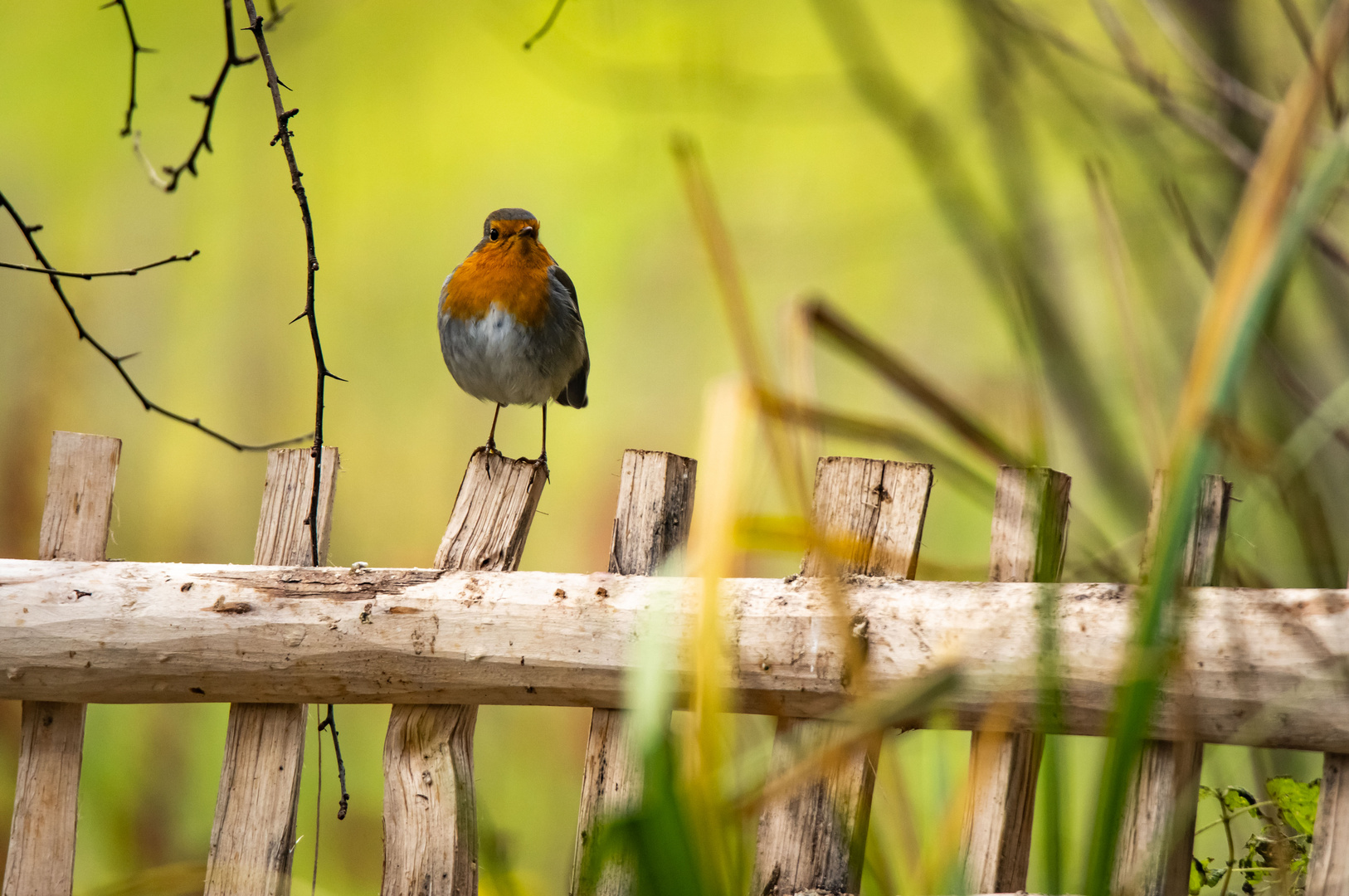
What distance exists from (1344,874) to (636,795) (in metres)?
0.63

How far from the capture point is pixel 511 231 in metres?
1.54

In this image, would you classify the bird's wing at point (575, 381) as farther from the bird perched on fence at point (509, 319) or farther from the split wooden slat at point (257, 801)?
the split wooden slat at point (257, 801)

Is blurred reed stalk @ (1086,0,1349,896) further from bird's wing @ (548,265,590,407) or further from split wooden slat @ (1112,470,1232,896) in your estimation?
bird's wing @ (548,265,590,407)

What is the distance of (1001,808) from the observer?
0.87 metres

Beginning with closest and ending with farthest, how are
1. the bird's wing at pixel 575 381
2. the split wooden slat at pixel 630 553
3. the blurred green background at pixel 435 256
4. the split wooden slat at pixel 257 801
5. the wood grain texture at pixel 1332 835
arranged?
the wood grain texture at pixel 1332 835
the split wooden slat at pixel 630 553
the split wooden slat at pixel 257 801
the bird's wing at pixel 575 381
the blurred green background at pixel 435 256

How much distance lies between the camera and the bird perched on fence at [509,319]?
4.91 ft

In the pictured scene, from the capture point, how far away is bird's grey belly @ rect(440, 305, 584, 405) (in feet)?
4.91

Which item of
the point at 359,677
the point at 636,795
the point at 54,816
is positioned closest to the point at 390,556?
the point at 54,816

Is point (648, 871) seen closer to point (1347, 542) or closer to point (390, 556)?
point (1347, 542)

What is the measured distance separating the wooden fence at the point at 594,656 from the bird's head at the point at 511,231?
484mm

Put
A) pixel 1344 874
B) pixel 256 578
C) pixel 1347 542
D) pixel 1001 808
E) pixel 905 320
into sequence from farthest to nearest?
pixel 905 320
pixel 1347 542
pixel 256 578
pixel 1001 808
pixel 1344 874

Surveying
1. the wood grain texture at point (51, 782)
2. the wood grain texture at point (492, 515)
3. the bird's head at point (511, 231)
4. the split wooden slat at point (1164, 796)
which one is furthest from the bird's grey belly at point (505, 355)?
the split wooden slat at point (1164, 796)

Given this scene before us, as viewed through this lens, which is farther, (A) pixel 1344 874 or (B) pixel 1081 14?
(B) pixel 1081 14

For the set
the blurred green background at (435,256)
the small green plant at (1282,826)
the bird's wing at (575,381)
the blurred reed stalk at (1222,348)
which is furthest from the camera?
the blurred green background at (435,256)
